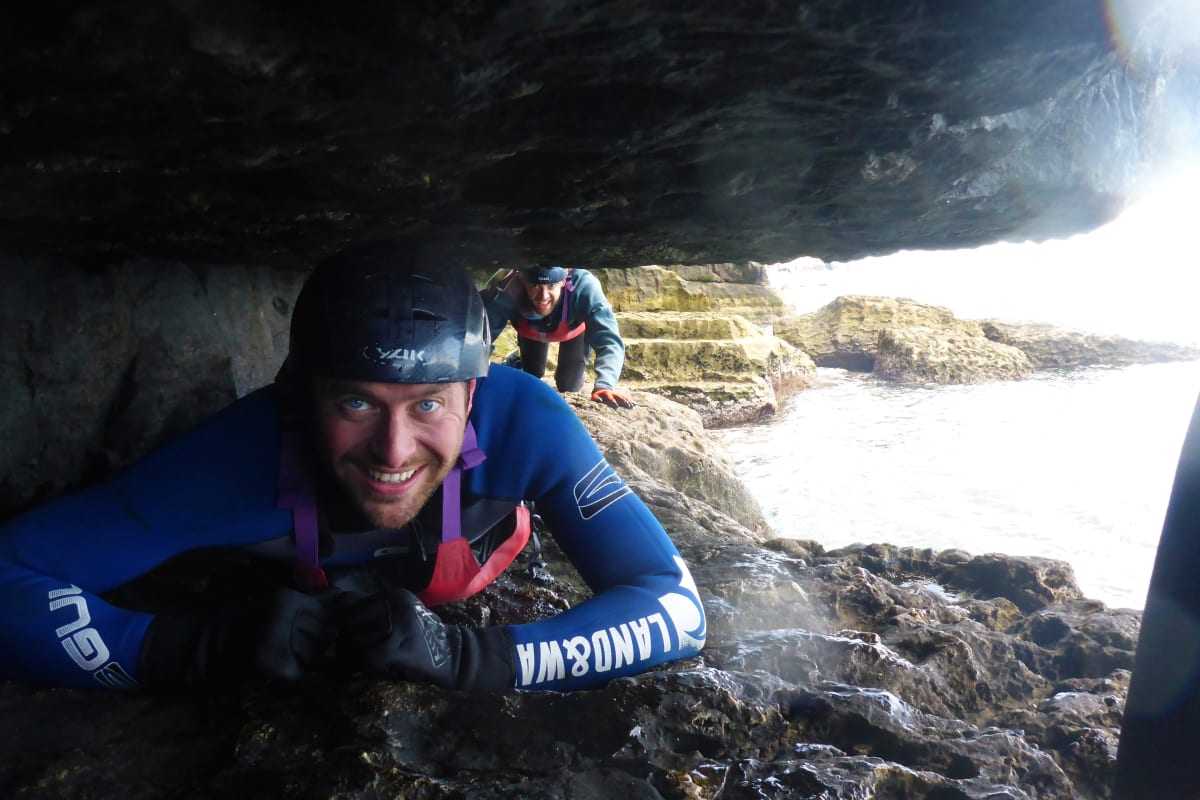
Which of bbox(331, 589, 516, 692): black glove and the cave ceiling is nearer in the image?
the cave ceiling

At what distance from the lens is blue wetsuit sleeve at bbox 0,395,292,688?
2084mm

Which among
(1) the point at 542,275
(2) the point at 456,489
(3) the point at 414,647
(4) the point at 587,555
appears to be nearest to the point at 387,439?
(2) the point at 456,489

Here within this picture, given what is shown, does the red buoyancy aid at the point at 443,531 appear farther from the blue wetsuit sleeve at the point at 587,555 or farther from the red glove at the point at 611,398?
the red glove at the point at 611,398

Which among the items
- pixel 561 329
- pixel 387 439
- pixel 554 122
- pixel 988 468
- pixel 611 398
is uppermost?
pixel 554 122

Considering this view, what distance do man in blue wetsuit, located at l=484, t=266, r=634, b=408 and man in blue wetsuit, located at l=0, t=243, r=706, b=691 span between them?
3.90m

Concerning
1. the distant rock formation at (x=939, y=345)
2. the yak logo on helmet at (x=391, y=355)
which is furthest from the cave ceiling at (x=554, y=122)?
the distant rock formation at (x=939, y=345)

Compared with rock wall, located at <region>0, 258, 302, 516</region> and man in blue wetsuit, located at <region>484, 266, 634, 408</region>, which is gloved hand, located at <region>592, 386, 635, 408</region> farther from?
rock wall, located at <region>0, 258, 302, 516</region>

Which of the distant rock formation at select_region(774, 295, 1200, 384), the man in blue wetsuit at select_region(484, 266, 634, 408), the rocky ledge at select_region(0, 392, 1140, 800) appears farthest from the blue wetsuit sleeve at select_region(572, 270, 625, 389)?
the distant rock formation at select_region(774, 295, 1200, 384)

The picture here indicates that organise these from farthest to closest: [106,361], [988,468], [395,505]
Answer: [988,468], [106,361], [395,505]

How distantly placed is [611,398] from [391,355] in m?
4.48

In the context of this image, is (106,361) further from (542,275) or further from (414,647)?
(542,275)

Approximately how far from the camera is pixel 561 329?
23.5 ft

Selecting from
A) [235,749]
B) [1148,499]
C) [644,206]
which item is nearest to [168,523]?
[235,749]

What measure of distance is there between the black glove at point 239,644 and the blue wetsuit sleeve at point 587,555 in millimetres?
570
